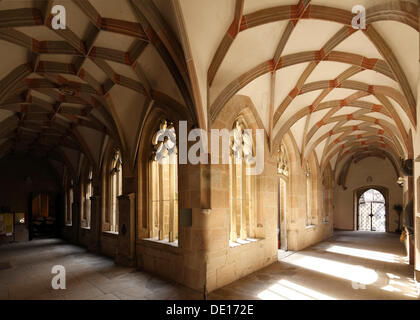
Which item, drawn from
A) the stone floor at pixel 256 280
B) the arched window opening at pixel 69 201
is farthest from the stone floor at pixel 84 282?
the arched window opening at pixel 69 201

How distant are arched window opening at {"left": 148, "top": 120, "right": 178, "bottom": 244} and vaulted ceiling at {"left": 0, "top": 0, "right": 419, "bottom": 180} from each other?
0.62 m

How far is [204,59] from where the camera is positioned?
4246 millimetres

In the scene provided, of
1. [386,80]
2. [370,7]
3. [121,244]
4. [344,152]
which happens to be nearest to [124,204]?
[121,244]

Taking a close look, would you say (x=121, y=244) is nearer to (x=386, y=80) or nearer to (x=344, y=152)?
(x=386, y=80)

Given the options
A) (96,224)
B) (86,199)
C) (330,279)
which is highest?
(86,199)

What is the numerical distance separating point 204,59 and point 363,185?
1332cm

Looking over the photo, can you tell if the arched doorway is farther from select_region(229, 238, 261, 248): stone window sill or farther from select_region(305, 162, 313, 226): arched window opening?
select_region(229, 238, 261, 248): stone window sill

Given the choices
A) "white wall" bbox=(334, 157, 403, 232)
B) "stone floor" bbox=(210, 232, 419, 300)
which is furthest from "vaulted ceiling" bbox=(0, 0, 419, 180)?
"white wall" bbox=(334, 157, 403, 232)

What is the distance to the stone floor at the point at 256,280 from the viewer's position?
418cm

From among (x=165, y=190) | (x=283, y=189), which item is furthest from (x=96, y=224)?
(x=283, y=189)

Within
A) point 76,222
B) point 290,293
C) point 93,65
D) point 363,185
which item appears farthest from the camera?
point 363,185

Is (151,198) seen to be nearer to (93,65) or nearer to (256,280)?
(256,280)

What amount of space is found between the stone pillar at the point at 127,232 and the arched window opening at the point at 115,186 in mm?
1475
